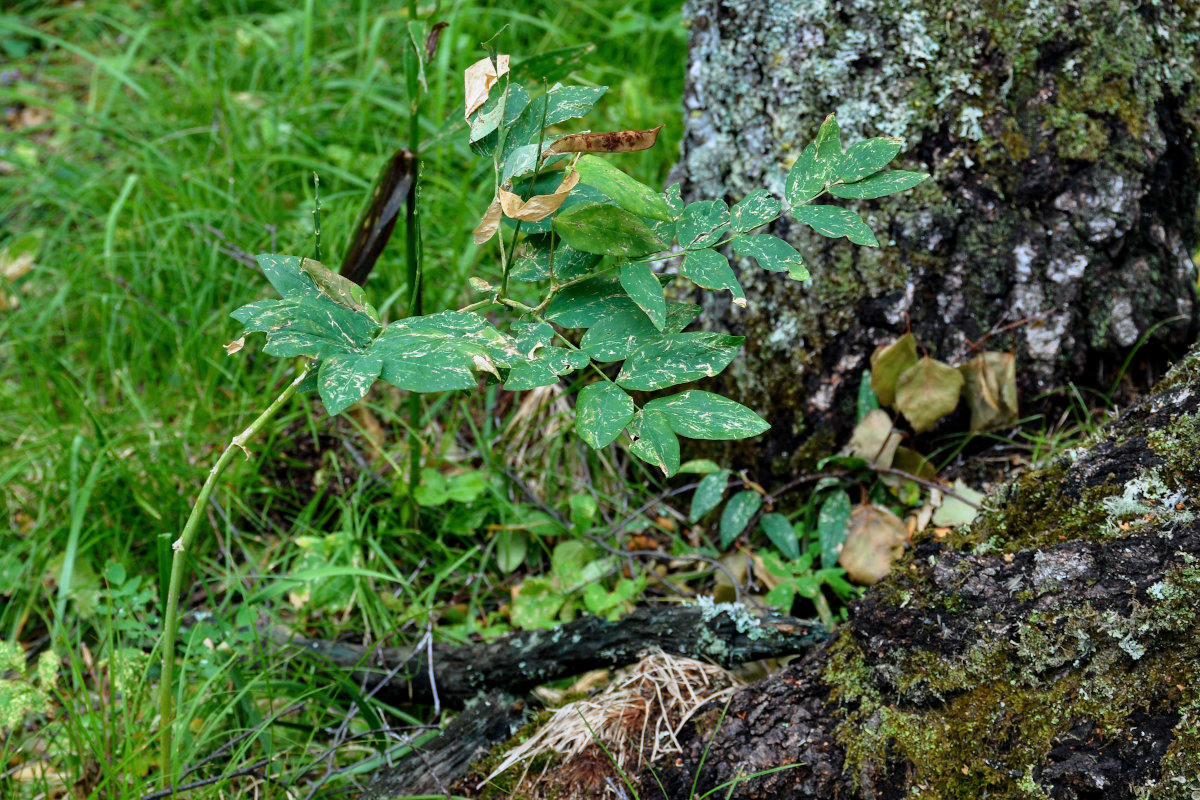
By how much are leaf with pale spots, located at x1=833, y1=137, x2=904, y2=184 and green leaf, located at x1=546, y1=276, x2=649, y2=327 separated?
→ 308 millimetres

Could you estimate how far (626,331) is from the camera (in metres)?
1.06

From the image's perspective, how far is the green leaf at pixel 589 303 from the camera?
108 cm

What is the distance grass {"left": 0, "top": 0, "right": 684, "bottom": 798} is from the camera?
1.62 meters

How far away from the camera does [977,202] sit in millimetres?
1891

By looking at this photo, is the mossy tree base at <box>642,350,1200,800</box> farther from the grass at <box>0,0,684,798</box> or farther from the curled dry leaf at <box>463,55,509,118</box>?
the curled dry leaf at <box>463,55,509,118</box>

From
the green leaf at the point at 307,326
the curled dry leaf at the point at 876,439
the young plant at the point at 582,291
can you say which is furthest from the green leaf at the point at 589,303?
the curled dry leaf at the point at 876,439

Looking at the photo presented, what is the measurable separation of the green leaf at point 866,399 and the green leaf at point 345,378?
1.30 metres

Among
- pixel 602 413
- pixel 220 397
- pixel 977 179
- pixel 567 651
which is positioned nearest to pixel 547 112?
pixel 602 413

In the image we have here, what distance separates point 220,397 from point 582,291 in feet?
5.25

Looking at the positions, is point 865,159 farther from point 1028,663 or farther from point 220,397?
point 220,397

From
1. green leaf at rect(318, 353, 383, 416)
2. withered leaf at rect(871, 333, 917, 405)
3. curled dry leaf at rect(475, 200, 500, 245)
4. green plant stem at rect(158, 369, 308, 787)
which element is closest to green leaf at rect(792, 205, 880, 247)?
curled dry leaf at rect(475, 200, 500, 245)

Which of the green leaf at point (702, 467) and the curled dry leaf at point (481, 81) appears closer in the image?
the curled dry leaf at point (481, 81)

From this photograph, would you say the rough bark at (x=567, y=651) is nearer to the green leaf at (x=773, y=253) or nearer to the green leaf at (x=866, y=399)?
the green leaf at (x=866, y=399)

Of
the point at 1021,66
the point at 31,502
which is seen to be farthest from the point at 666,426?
the point at 31,502
